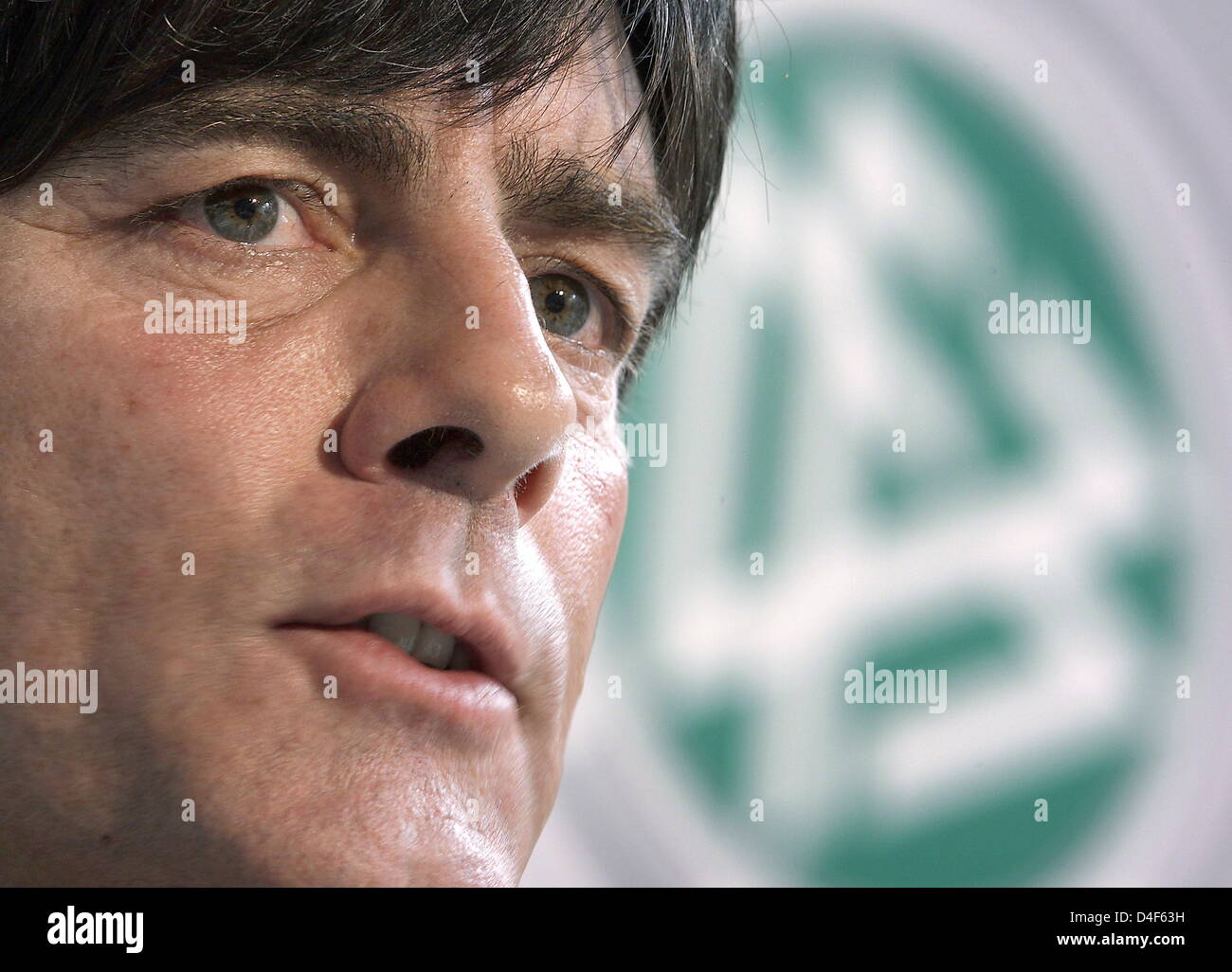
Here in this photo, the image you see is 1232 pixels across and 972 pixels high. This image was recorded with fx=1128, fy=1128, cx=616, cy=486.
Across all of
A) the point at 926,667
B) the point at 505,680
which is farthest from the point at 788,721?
the point at 505,680

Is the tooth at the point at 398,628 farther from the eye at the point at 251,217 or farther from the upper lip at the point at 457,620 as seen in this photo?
the eye at the point at 251,217

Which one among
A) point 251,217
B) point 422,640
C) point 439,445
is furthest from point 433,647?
point 251,217

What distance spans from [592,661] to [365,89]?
860 mm

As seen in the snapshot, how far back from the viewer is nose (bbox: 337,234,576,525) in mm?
636

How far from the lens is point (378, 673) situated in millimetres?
622

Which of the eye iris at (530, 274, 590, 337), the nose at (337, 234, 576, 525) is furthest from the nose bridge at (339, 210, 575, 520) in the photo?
the eye iris at (530, 274, 590, 337)

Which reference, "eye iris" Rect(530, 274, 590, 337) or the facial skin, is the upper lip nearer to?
the facial skin

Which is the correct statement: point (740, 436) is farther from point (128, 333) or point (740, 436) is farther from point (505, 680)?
point (128, 333)

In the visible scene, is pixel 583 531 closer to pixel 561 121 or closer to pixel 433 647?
pixel 433 647

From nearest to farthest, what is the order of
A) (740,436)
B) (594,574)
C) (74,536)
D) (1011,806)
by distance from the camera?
(74,536)
(594,574)
(1011,806)
(740,436)

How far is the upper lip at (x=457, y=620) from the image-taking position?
24.4 inches

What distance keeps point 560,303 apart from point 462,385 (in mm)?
281

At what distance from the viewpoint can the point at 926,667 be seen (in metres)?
1.34

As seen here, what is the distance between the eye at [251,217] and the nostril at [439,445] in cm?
15
